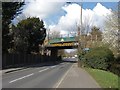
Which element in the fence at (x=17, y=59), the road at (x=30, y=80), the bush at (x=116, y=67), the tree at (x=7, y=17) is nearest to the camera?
the road at (x=30, y=80)

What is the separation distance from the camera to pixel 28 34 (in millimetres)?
76625

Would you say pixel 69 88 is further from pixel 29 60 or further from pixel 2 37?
pixel 29 60

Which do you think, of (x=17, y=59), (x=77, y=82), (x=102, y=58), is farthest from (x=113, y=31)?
(x=17, y=59)

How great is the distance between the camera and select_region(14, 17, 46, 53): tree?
71.5 metres

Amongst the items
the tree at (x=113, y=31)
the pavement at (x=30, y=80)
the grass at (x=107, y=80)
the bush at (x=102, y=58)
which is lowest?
the pavement at (x=30, y=80)

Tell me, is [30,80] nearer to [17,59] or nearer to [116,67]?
[116,67]

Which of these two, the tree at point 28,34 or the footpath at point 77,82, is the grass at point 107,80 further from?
the tree at point 28,34

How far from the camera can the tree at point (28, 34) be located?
71.5 m

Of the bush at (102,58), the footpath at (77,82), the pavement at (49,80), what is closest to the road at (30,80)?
the pavement at (49,80)

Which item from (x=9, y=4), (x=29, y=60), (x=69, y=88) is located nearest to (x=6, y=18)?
(x=9, y=4)

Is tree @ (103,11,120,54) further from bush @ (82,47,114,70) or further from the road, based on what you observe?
the road

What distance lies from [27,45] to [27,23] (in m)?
5.83

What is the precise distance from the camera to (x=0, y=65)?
44.8 meters

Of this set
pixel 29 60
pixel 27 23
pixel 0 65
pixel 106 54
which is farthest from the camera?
pixel 27 23
